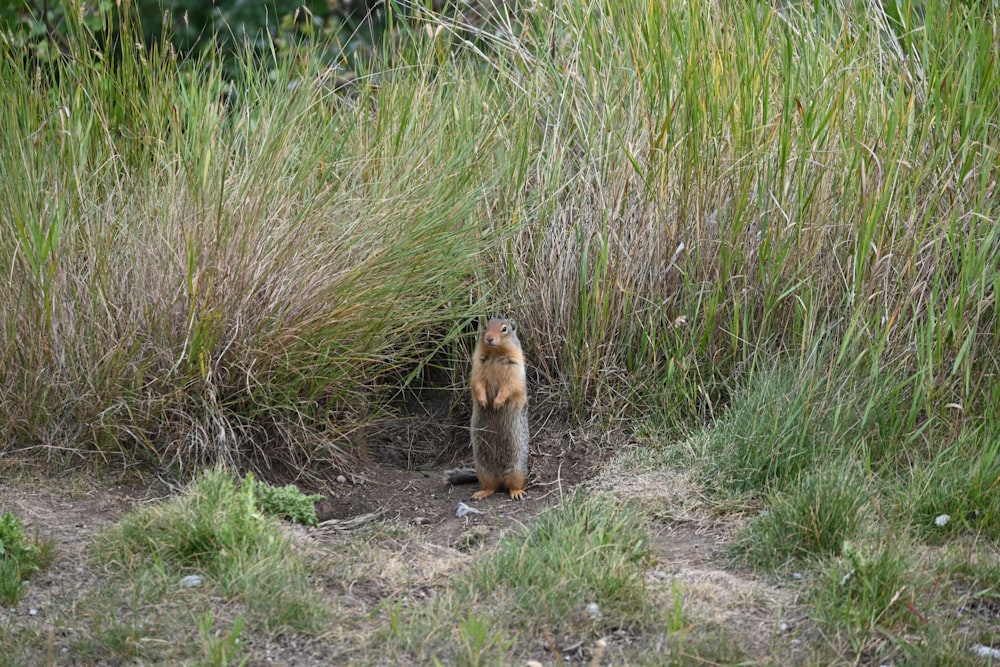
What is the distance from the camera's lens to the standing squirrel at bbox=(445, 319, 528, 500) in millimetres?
4941

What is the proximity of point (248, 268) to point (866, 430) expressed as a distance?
2568 millimetres

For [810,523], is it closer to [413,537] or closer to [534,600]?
[534,600]

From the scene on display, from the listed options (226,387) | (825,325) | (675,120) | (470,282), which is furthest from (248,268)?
(825,325)

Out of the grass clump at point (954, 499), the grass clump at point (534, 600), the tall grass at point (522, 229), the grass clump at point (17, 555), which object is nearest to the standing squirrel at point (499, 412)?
the tall grass at point (522, 229)

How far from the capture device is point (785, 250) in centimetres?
502

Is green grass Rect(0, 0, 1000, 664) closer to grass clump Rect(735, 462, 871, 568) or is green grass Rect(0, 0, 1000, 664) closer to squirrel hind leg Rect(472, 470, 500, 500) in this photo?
grass clump Rect(735, 462, 871, 568)

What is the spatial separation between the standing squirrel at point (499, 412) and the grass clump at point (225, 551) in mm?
1164

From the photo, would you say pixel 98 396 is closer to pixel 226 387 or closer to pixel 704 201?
pixel 226 387

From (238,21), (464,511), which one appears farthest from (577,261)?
(238,21)

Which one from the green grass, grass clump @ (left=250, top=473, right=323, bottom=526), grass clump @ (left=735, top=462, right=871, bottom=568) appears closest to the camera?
grass clump @ (left=735, top=462, right=871, bottom=568)

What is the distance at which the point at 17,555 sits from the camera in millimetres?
3848

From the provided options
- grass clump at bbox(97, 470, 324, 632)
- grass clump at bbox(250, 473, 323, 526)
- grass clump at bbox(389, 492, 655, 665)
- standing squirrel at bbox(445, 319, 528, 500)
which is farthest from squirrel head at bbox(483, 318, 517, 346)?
grass clump at bbox(97, 470, 324, 632)

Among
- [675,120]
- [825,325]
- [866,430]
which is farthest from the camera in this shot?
[675,120]

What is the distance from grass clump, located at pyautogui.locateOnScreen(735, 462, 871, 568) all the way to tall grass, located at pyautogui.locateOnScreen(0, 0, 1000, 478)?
0.59 meters
